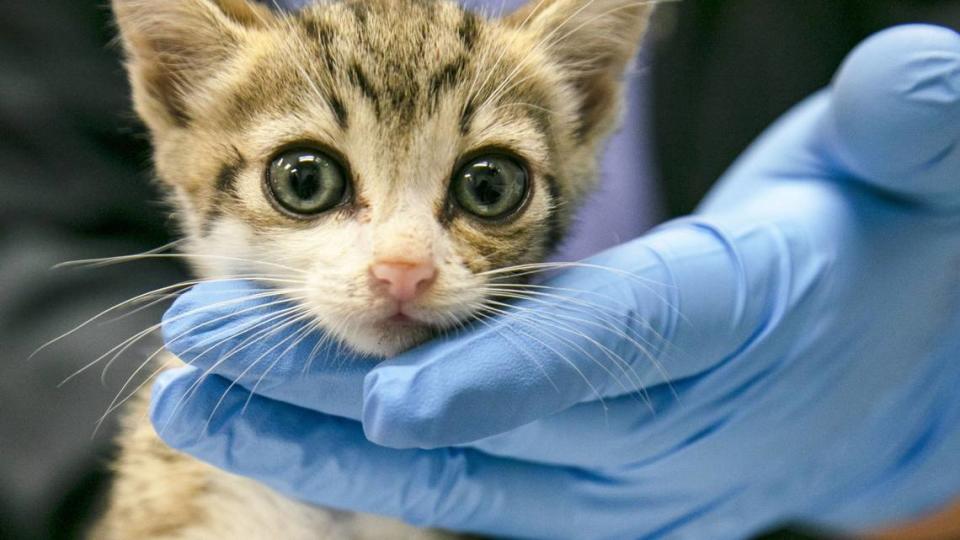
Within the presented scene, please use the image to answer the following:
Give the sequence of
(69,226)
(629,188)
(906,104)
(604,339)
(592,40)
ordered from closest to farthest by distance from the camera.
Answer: (604,339), (906,104), (592,40), (69,226), (629,188)

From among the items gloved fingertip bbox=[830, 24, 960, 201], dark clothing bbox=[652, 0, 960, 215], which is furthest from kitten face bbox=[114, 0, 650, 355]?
dark clothing bbox=[652, 0, 960, 215]

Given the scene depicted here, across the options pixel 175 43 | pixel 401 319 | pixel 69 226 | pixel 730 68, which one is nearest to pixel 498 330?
pixel 401 319

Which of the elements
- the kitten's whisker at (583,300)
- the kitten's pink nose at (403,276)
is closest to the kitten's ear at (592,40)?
the kitten's whisker at (583,300)

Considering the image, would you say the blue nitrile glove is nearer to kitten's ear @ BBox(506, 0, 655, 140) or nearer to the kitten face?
the kitten face

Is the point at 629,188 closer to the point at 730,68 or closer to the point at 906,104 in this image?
the point at 730,68

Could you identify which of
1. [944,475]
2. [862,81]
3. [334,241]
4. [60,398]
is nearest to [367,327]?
[334,241]

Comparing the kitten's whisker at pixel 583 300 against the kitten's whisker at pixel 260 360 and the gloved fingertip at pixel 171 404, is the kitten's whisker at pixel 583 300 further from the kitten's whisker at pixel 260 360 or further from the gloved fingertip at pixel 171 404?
the gloved fingertip at pixel 171 404
